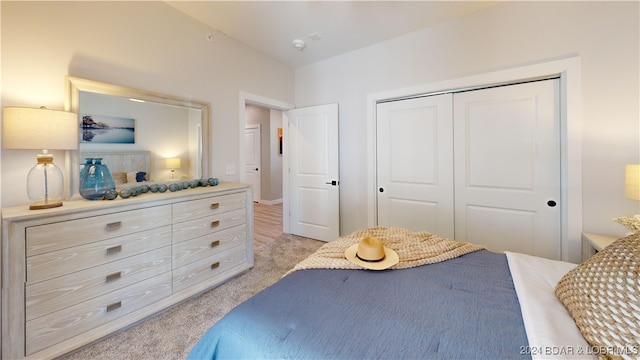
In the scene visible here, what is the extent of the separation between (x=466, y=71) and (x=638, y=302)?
239cm

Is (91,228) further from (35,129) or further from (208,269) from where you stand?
(208,269)

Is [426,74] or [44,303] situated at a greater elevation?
[426,74]

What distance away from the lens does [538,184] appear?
86.5 inches

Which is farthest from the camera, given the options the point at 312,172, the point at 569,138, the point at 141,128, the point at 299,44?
the point at 312,172

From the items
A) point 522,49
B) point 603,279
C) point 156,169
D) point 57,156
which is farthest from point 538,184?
point 57,156

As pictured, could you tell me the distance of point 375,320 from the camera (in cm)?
84

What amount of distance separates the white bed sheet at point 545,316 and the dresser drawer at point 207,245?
2.16 metres

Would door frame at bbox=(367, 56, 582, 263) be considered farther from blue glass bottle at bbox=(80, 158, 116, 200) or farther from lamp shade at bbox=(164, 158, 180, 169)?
blue glass bottle at bbox=(80, 158, 116, 200)

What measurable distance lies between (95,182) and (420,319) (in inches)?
86.6

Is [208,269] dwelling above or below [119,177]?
below

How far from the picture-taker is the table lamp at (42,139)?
137 centimetres

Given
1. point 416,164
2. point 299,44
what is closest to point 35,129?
point 299,44

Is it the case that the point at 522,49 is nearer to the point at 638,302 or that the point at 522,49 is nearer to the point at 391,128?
the point at 391,128

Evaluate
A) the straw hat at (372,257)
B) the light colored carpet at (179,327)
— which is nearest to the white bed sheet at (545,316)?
the straw hat at (372,257)
